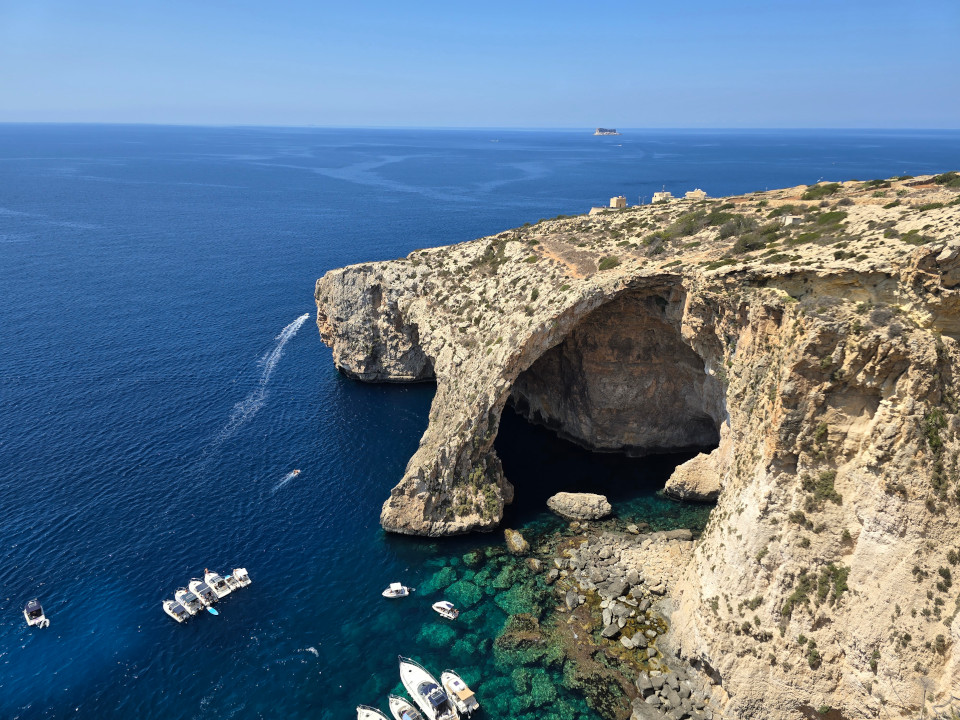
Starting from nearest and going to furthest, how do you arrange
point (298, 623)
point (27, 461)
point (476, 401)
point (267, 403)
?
point (298, 623), point (476, 401), point (27, 461), point (267, 403)

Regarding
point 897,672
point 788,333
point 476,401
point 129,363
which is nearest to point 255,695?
point 476,401

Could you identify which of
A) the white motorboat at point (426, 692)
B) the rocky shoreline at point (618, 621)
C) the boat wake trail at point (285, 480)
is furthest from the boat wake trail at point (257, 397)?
the white motorboat at point (426, 692)

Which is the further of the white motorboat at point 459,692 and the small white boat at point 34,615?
the small white boat at point 34,615

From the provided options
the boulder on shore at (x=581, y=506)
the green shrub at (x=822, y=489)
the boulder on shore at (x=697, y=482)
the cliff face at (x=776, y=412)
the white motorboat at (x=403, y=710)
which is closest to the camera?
the cliff face at (x=776, y=412)

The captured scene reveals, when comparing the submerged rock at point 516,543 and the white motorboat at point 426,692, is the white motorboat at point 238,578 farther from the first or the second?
the submerged rock at point 516,543

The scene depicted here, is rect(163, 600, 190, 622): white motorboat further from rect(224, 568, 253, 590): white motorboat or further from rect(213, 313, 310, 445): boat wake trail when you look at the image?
rect(213, 313, 310, 445): boat wake trail

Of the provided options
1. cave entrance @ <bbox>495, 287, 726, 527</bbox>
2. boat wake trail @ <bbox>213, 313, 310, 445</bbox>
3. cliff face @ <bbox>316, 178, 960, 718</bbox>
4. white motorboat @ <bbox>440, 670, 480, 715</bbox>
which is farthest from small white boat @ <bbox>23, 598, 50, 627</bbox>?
cave entrance @ <bbox>495, 287, 726, 527</bbox>

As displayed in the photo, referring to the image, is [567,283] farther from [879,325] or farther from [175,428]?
[175,428]
